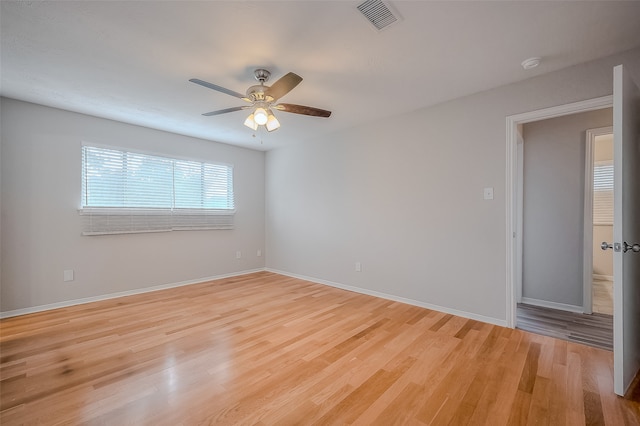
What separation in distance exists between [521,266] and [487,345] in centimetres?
174

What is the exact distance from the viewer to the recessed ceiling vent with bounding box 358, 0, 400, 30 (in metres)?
1.66

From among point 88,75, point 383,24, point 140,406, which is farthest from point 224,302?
point 383,24

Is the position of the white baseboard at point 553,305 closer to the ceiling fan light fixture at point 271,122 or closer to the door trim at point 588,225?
the door trim at point 588,225

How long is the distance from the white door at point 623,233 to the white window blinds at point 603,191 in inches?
132

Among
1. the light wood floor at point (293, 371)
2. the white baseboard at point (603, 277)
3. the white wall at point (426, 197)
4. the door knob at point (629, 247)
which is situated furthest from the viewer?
the white baseboard at point (603, 277)

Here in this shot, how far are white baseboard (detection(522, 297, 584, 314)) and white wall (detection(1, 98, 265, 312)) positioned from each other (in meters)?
4.99

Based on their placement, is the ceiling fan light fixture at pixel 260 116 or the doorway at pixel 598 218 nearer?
the ceiling fan light fixture at pixel 260 116

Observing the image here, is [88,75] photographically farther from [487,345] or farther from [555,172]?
[555,172]

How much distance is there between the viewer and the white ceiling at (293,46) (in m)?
1.73

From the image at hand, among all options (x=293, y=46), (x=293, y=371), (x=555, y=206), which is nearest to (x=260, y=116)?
(x=293, y=46)

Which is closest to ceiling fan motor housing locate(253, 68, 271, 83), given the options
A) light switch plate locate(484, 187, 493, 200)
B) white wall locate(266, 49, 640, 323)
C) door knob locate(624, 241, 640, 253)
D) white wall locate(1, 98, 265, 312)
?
white wall locate(266, 49, 640, 323)

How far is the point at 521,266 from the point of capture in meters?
3.53

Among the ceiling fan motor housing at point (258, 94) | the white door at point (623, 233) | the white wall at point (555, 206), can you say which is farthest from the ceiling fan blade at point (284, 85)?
the white wall at point (555, 206)

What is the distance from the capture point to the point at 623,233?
1663mm
